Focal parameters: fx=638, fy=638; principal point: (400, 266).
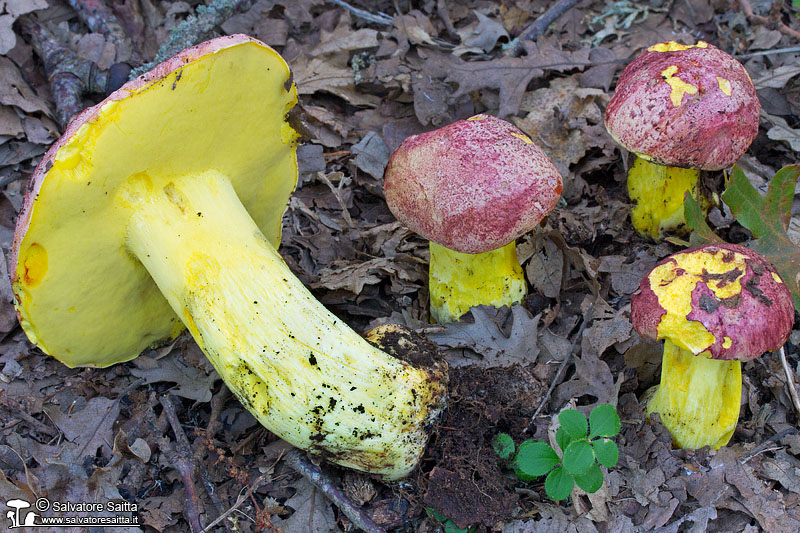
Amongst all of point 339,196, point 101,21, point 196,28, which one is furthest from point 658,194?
point 101,21

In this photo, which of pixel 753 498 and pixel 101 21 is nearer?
pixel 753 498

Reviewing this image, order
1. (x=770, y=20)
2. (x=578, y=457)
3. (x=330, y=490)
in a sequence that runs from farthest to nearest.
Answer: (x=770, y=20)
(x=330, y=490)
(x=578, y=457)

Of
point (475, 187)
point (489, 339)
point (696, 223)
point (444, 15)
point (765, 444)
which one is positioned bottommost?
point (765, 444)

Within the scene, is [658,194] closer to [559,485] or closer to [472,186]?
[472,186]

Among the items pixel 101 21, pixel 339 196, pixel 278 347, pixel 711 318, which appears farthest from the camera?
pixel 101 21

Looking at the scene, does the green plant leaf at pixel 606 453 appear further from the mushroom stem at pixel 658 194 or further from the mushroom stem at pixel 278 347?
the mushroom stem at pixel 658 194

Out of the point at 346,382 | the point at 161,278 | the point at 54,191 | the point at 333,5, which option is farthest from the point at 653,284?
the point at 333,5

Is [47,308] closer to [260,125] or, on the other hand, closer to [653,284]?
[260,125]
